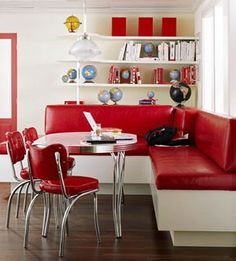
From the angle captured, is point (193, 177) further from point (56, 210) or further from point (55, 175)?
point (56, 210)

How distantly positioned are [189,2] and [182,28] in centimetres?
51

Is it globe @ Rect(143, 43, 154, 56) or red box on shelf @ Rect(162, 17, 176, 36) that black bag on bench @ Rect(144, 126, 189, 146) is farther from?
red box on shelf @ Rect(162, 17, 176, 36)

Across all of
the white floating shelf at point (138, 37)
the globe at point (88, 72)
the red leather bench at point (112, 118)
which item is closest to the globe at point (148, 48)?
the white floating shelf at point (138, 37)

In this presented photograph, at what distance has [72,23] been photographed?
722cm

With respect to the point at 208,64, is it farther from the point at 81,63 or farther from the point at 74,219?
the point at 74,219

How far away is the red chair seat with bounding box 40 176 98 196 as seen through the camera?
3.53 m

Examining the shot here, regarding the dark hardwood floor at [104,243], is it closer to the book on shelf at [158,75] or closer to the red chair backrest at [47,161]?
the red chair backrest at [47,161]

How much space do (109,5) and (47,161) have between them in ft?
15.4

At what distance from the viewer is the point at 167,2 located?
7.26 metres

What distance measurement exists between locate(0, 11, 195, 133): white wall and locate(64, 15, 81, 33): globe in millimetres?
413

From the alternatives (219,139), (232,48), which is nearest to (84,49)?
(232,48)

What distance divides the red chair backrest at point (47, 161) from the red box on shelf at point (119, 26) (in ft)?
14.6

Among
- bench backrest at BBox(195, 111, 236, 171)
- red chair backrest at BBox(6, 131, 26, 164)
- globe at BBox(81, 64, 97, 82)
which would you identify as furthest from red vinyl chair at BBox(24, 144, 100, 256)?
globe at BBox(81, 64, 97, 82)

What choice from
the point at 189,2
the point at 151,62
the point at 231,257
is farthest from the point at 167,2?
the point at 231,257
